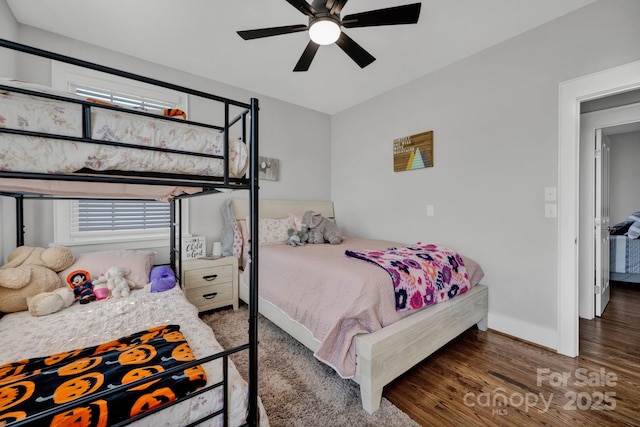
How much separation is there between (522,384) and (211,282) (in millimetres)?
2648

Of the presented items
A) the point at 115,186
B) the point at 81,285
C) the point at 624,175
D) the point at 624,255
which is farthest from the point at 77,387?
the point at 624,175

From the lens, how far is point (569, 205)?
209 cm

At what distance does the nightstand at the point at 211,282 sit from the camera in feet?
8.56

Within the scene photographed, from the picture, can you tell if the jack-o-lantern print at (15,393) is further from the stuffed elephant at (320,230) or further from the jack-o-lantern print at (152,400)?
the stuffed elephant at (320,230)

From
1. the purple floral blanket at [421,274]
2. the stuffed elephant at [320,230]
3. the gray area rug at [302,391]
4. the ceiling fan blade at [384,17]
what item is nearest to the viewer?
the gray area rug at [302,391]

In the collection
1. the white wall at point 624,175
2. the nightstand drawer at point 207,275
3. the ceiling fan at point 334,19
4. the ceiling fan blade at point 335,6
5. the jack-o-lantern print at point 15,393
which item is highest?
the ceiling fan blade at point 335,6

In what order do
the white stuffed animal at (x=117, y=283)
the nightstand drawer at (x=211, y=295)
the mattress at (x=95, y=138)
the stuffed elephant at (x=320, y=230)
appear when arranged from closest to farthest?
the mattress at (x=95, y=138)
the white stuffed animal at (x=117, y=283)
the nightstand drawer at (x=211, y=295)
the stuffed elephant at (x=320, y=230)

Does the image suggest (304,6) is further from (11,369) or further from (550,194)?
(550,194)

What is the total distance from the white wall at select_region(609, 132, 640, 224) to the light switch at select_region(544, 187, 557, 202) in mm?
3934

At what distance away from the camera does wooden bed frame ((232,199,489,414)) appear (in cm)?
148

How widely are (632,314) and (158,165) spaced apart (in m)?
4.45

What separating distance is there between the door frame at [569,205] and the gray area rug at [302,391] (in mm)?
1597

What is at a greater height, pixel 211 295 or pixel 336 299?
pixel 336 299

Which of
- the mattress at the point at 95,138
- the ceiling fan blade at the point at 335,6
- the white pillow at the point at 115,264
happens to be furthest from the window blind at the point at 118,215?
the ceiling fan blade at the point at 335,6
